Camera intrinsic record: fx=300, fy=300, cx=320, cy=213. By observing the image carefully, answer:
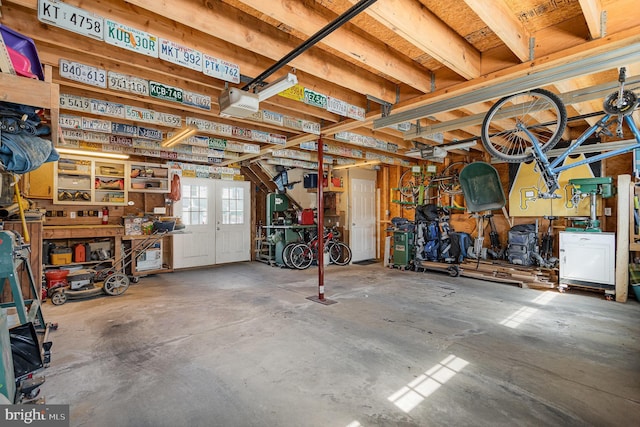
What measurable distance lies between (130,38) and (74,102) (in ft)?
5.70

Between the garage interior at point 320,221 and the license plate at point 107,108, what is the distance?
0.02 m

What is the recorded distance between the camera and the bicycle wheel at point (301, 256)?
703 cm

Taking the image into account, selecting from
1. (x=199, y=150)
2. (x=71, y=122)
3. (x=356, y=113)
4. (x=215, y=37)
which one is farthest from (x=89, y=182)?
(x=356, y=113)

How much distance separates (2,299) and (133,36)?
2.91 m

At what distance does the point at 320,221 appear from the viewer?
189 inches

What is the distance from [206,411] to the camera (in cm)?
198

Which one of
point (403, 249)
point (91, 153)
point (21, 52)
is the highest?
point (91, 153)

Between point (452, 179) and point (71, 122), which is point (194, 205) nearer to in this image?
point (71, 122)

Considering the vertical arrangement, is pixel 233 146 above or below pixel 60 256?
above

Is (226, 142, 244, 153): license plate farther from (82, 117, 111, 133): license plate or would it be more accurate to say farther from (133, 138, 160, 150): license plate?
(82, 117, 111, 133): license plate

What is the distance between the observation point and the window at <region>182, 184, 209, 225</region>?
23.6 ft

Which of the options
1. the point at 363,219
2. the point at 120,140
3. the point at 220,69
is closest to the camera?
the point at 220,69

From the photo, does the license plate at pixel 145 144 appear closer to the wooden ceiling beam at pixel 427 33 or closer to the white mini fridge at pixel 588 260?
the wooden ceiling beam at pixel 427 33

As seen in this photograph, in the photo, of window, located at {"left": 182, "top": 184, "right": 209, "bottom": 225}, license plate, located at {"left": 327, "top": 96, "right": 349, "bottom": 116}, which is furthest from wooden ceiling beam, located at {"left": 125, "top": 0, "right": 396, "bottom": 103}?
window, located at {"left": 182, "top": 184, "right": 209, "bottom": 225}
